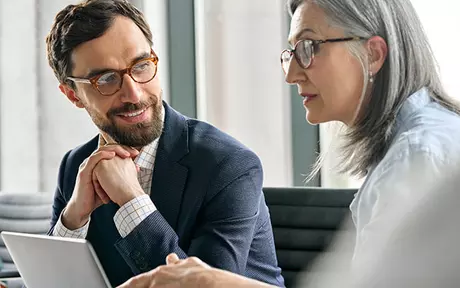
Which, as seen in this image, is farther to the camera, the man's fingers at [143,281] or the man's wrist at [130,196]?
the man's wrist at [130,196]

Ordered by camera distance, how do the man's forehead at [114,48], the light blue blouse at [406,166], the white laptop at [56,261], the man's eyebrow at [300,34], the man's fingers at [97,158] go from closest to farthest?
1. the light blue blouse at [406,166]
2. the white laptop at [56,261]
3. the man's eyebrow at [300,34]
4. the man's fingers at [97,158]
5. the man's forehead at [114,48]

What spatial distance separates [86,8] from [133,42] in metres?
0.17

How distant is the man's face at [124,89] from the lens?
207 cm

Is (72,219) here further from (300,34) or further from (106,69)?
(300,34)

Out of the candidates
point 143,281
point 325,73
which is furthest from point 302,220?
point 143,281

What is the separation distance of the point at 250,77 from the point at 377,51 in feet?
9.03

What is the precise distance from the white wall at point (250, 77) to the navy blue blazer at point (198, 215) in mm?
1959

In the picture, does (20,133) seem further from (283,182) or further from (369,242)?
(369,242)

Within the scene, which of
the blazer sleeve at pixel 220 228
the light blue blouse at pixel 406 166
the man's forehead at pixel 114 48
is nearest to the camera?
the light blue blouse at pixel 406 166

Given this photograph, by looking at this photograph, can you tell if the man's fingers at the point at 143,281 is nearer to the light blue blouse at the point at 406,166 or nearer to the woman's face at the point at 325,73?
the light blue blouse at the point at 406,166

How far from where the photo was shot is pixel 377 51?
4.76 feet

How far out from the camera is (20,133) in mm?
4727

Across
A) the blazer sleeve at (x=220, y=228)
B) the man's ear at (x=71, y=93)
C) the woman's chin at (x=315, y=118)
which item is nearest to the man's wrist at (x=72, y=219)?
the blazer sleeve at (x=220, y=228)

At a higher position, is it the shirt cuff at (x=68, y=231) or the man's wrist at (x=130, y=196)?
the man's wrist at (x=130, y=196)
